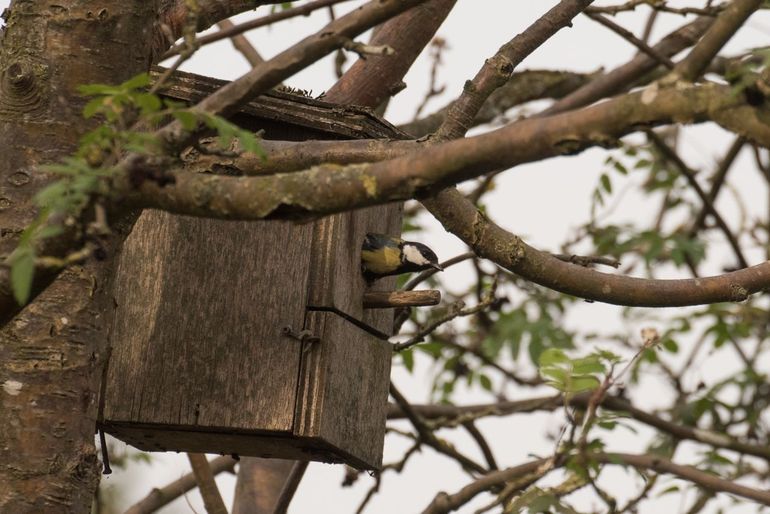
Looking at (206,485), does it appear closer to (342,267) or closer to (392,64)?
(342,267)

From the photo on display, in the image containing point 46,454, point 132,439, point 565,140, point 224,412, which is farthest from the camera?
point 132,439

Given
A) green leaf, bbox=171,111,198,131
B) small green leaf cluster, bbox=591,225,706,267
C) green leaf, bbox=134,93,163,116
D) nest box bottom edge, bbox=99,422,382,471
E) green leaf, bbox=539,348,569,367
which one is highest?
small green leaf cluster, bbox=591,225,706,267

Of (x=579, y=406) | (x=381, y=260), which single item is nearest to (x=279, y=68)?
(x=381, y=260)

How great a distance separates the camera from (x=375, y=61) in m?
4.91

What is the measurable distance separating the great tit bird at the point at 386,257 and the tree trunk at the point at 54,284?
1144 mm

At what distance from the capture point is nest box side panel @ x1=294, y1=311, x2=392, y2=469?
366 centimetres

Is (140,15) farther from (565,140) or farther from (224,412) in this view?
(565,140)

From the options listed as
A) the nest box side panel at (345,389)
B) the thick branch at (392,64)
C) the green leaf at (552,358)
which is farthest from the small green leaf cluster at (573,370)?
the thick branch at (392,64)

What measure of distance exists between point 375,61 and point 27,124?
6.81ft

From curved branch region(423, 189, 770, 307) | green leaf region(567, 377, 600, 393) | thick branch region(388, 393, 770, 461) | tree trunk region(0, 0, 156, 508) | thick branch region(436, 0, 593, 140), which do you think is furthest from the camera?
thick branch region(388, 393, 770, 461)

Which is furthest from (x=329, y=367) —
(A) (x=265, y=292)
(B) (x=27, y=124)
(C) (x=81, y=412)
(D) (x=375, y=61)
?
(D) (x=375, y=61)

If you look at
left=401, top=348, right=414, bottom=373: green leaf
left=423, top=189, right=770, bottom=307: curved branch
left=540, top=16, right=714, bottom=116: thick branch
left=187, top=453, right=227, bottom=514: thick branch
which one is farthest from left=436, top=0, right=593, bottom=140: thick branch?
left=401, top=348, right=414, bottom=373: green leaf

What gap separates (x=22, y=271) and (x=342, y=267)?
1.83 m

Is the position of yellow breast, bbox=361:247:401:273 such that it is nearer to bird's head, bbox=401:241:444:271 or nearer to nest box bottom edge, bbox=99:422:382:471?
bird's head, bbox=401:241:444:271
